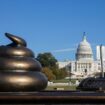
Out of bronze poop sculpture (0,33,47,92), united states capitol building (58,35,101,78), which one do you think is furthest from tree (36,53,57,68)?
bronze poop sculpture (0,33,47,92)

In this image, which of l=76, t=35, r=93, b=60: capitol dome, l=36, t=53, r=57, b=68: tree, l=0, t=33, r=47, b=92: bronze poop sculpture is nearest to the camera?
l=0, t=33, r=47, b=92: bronze poop sculpture

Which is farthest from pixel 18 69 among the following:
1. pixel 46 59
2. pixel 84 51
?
pixel 84 51

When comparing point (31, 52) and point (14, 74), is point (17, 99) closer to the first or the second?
point (14, 74)

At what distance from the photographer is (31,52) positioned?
12.2 metres

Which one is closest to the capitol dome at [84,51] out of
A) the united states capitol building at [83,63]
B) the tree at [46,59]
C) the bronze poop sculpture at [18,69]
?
the united states capitol building at [83,63]

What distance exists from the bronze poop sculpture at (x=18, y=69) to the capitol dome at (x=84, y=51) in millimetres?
142034

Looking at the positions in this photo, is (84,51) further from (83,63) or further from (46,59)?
(46,59)

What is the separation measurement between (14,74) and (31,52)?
1.37 meters

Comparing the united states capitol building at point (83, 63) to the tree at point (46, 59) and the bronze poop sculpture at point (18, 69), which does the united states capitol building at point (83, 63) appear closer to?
the tree at point (46, 59)

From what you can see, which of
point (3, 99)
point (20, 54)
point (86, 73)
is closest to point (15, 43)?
point (20, 54)

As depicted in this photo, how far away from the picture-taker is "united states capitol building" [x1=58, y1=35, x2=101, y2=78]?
155 meters

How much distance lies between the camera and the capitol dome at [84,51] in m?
154

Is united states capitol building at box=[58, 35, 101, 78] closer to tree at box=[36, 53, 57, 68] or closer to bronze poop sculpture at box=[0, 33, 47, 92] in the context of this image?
tree at box=[36, 53, 57, 68]

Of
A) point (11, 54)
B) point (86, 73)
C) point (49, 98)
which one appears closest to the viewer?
point (49, 98)
